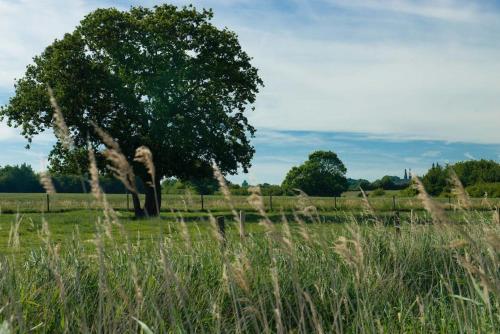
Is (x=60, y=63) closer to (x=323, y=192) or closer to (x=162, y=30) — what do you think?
(x=162, y=30)

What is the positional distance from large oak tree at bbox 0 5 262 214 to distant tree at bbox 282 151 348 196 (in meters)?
52.8

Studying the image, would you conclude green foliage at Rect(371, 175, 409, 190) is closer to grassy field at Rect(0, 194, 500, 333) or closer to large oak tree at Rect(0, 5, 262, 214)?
large oak tree at Rect(0, 5, 262, 214)

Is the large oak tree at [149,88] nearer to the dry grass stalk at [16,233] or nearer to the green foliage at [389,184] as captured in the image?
the dry grass stalk at [16,233]

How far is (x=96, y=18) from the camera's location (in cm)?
3212

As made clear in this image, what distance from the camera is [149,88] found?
3128 cm

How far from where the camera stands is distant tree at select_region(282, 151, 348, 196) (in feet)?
283

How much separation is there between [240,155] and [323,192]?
179 ft

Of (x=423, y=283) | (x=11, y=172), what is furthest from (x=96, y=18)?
(x=11, y=172)

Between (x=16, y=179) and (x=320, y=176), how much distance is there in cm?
4143

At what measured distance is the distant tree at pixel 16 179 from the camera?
63.2 metres

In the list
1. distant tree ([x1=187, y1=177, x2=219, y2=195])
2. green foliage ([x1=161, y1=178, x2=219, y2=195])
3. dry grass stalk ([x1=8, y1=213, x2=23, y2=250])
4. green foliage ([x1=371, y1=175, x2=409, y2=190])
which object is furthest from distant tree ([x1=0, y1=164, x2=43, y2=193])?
dry grass stalk ([x1=8, y1=213, x2=23, y2=250])

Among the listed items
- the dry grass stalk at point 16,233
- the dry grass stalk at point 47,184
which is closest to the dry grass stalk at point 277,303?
the dry grass stalk at point 47,184

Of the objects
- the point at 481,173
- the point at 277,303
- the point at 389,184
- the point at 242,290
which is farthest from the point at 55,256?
the point at 389,184

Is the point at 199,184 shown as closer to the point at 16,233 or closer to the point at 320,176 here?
the point at 16,233
